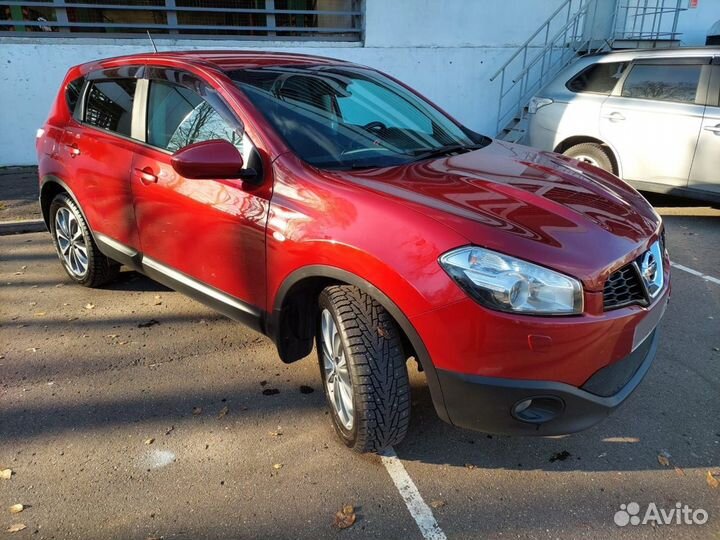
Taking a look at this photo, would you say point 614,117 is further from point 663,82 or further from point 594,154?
point 663,82

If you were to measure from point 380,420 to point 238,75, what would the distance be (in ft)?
6.33

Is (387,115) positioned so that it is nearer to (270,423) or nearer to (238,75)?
(238,75)

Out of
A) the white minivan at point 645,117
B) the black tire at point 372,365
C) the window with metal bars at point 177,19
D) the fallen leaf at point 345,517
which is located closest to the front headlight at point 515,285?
the black tire at point 372,365

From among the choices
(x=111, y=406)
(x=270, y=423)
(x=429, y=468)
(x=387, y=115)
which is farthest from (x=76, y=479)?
(x=387, y=115)

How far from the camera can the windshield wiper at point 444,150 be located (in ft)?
9.79

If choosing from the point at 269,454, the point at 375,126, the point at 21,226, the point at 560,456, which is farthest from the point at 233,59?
the point at 21,226

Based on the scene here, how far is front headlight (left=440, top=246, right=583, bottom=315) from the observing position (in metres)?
1.99

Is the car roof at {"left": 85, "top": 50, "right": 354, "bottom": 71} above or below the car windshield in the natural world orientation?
above

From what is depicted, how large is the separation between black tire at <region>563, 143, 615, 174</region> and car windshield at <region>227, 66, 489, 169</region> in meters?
3.36

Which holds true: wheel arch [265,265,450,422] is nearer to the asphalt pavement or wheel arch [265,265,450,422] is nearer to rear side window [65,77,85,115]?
the asphalt pavement

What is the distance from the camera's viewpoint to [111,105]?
12.3 ft

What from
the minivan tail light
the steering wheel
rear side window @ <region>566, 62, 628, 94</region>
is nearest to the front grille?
the steering wheel

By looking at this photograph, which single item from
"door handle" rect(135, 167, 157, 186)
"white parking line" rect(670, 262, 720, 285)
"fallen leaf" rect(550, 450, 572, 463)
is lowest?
"fallen leaf" rect(550, 450, 572, 463)

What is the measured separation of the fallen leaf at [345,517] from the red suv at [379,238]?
0.27 meters
